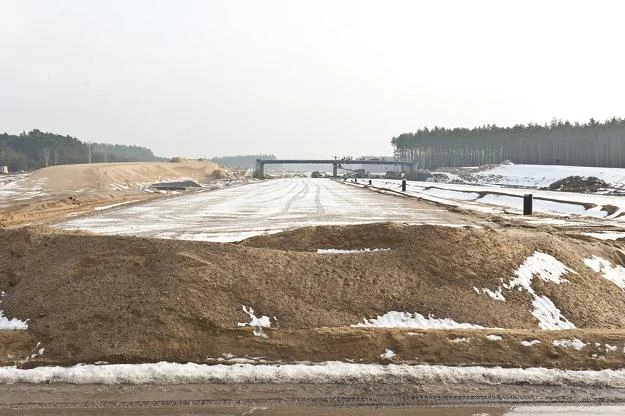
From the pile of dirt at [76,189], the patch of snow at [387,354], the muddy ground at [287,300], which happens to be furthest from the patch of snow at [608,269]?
the pile of dirt at [76,189]

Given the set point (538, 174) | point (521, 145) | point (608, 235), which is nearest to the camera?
point (608, 235)

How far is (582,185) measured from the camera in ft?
194

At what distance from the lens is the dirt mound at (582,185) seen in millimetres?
56375

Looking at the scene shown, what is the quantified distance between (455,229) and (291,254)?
13.1 feet

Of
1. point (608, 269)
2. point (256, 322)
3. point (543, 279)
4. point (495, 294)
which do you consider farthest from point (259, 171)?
point (256, 322)

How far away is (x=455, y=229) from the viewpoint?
37.6 ft

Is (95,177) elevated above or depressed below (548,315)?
above

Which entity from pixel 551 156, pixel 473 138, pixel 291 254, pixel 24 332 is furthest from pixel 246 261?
pixel 473 138

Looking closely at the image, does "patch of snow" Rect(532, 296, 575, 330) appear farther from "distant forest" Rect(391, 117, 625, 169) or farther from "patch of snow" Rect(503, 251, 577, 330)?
"distant forest" Rect(391, 117, 625, 169)

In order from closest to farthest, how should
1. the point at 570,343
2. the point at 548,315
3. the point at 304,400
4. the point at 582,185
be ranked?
1. the point at 304,400
2. the point at 570,343
3. the point at 548,315
4. the point at 582,185

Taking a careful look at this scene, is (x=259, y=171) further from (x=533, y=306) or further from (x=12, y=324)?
(x=12, y=324)

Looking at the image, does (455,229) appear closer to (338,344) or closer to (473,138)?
(338,344)

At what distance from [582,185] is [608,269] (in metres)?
53.3

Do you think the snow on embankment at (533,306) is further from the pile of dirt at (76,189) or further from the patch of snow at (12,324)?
the pile of dirt at (76,189)
